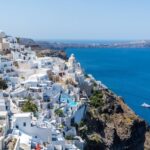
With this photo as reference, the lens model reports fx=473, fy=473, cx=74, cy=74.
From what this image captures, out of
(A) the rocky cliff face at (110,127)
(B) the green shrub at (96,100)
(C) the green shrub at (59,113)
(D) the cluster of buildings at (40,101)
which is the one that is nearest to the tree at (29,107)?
(D) the cluster of buildings at (40,101)

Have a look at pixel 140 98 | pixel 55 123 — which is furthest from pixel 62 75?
pixel 140 98

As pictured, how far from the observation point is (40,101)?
36.9 m

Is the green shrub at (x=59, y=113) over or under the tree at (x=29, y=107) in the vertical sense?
under

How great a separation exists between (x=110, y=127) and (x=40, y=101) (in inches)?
341

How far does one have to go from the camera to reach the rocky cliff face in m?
37.5

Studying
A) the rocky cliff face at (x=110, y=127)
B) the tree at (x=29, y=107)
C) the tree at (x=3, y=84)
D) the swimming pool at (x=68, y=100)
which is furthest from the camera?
the swimming pool at (x=68, y=100)

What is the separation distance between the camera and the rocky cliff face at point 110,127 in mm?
37469

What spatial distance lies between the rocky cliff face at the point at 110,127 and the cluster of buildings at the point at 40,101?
4.18ft

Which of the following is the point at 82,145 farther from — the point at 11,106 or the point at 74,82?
the point at 74,82

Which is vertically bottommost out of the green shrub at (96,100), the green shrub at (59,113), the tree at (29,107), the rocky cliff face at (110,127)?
the rocky cliff face at (110,127)

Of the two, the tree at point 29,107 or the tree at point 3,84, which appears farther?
the tree at point 3,84

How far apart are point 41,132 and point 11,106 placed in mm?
5234

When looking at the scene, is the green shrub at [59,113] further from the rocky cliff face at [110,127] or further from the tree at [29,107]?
the rocky cliff face at [110,127]

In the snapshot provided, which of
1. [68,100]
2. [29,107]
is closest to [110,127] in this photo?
[68,100]
